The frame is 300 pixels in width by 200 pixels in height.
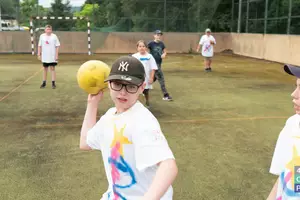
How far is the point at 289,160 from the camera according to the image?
185cm

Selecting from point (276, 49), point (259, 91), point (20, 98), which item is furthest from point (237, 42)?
point (20, 98)

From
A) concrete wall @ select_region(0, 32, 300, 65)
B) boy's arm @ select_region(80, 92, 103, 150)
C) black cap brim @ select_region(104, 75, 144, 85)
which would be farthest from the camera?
concrete wall @ select_region(0, 32, 300, 65)

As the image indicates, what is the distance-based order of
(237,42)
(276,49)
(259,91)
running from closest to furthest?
(259,91), (276,49), (237,42)

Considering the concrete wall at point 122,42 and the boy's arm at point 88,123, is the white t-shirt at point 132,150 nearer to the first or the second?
the boy's arm at point 88,123

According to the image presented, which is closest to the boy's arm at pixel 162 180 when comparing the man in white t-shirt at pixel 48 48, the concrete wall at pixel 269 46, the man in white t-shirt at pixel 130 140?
the man in white t-shirt at pixel 130 140

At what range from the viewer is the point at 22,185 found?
414cm

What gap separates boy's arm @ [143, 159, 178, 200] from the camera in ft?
5.25

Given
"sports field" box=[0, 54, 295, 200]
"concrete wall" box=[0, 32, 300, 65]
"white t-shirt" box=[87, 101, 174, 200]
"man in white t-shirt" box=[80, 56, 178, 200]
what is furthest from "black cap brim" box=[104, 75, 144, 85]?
"concrete wall" box=[0, 32, 300, 65]

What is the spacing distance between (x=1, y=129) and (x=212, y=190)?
4087mm

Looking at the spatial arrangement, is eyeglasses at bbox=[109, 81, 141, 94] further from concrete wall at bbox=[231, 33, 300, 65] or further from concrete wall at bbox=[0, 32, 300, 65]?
concrete wall at bbox=[0, 32, 300, 65]

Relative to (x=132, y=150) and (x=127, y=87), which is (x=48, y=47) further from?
(x=132, y=150)

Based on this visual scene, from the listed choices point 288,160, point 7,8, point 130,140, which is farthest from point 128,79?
point 7,8

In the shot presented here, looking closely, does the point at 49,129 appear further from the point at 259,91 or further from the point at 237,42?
the point at 237,42

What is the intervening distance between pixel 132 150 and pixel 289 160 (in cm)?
82
